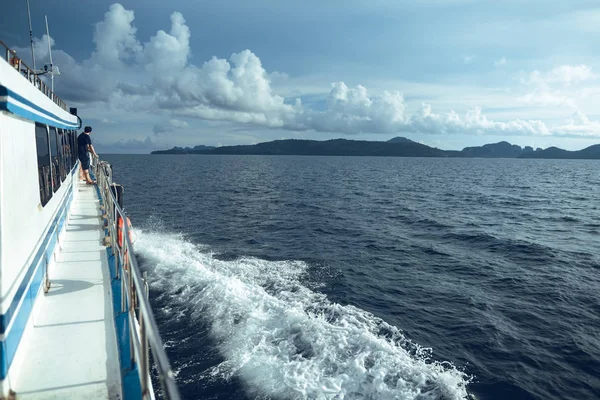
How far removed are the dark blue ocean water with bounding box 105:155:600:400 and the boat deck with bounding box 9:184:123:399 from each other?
4.10 m

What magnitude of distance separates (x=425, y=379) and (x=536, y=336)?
549 cm

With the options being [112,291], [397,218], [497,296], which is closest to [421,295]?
[497,296]

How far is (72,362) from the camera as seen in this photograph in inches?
170

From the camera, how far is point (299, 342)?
10594 mm

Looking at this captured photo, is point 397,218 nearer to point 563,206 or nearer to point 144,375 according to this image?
point 563,206

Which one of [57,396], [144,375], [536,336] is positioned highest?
[144,375]

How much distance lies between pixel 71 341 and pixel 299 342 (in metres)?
6.95

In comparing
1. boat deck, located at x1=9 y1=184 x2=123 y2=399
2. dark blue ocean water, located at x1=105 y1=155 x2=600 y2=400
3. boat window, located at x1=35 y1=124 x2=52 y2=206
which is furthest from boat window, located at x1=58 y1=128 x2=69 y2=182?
dark blue ocean water, located at x1=105 y1=155 x2=600 y2=400

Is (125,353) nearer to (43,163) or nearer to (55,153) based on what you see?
(43,163)

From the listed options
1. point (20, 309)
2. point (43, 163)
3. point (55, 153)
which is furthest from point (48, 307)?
point (55, 153)

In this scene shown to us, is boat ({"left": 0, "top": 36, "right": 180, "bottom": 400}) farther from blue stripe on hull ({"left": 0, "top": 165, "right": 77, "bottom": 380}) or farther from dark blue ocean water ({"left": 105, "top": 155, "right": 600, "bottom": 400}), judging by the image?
dark blue ocean water ({"left": 105, "top": 155, "right": 600, "bottom": 400})

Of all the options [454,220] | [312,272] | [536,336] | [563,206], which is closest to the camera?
[536,336]

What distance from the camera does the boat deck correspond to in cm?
393

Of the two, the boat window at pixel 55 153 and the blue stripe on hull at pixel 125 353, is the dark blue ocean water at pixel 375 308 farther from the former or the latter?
the boat window at pixel 55 153
